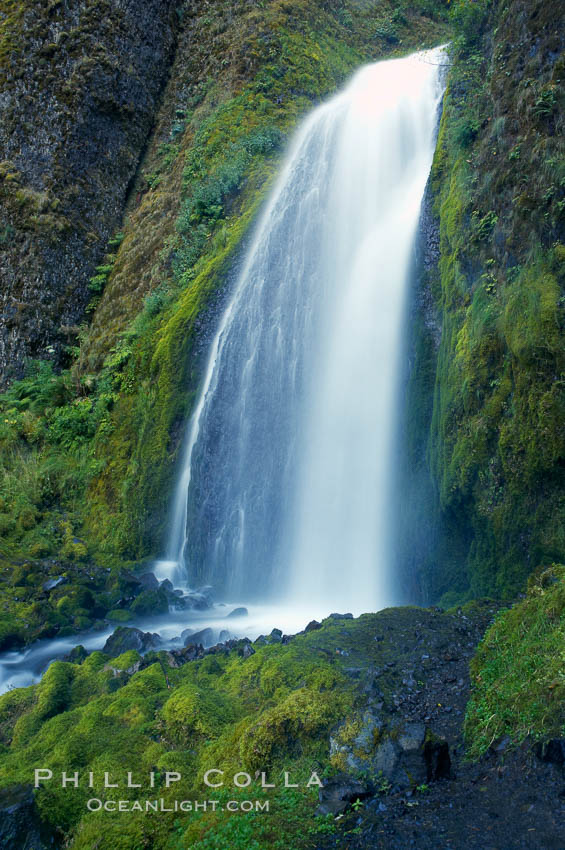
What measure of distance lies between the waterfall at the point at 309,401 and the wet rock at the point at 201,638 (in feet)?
7.62

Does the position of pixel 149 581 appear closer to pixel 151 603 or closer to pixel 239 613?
pixel 151 603

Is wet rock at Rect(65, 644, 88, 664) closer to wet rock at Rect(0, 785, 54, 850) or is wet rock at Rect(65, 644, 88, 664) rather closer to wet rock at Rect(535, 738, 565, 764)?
wet rock at Rect(0, 785, 54, 850)

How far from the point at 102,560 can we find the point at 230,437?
11.9 ft

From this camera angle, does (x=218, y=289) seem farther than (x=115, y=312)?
No

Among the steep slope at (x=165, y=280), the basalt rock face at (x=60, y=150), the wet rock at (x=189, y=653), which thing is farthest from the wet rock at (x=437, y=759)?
the basalt rock face at (x=60, y=150)

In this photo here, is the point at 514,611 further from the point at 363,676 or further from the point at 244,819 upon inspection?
the point at 244,819

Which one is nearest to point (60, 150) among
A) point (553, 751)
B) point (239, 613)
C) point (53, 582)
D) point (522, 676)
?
point (53, 582)

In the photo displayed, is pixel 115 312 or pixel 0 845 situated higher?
pixel 115 312

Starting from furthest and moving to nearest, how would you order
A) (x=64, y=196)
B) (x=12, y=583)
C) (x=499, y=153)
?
(x=64, y=196)
(x=12, y=583)
(x=499, y=153)

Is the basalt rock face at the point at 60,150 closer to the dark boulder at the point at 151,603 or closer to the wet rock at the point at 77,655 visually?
the dark boulder at the point at 151,603

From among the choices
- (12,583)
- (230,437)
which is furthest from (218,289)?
(12,583)

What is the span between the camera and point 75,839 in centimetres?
381

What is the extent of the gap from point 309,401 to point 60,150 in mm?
13440

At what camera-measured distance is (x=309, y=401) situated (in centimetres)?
1171
